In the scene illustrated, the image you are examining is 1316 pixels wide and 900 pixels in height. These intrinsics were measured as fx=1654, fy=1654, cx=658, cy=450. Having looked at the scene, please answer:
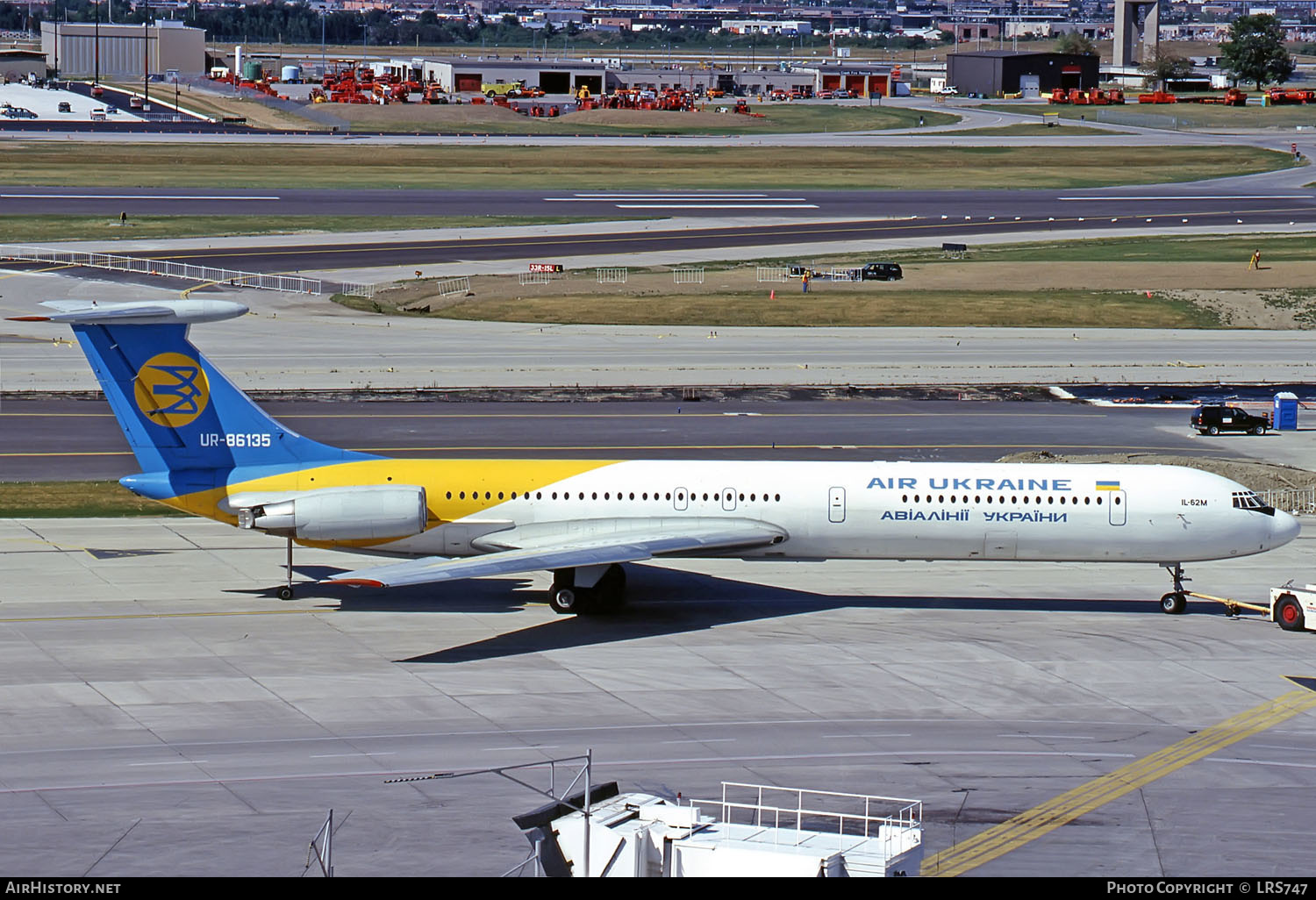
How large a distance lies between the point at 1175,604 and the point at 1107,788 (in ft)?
47.6

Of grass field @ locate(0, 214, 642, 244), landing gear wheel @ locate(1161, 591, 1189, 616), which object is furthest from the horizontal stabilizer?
grass field @ locate(0, 214, 642, 244)

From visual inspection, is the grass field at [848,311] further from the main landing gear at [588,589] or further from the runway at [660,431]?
the main landing gear at [588,589]

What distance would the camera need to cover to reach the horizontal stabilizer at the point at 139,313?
4081 centimetres

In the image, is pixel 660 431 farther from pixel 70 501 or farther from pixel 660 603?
pixel 70 501

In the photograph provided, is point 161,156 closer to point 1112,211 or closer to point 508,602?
point 1112,211

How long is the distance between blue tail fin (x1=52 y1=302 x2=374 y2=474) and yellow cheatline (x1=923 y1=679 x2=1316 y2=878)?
21878 millimetres

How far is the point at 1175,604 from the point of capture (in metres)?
43.5

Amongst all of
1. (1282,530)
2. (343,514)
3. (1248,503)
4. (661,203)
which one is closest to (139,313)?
(343,514)

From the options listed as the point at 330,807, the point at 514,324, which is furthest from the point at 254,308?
the point at 330,807

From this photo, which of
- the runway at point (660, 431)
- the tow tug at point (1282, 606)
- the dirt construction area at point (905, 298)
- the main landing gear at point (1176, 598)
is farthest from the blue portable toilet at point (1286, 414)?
the main landing gear at point (1176, 598)

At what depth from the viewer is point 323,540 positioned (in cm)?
4169

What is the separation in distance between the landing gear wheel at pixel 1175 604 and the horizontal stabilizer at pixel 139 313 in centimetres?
2491

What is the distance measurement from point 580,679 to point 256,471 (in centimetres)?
1131

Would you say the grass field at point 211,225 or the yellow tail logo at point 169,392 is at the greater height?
the grass field at point 211,225
